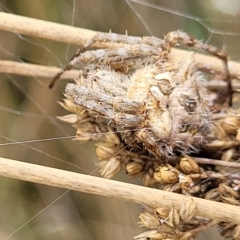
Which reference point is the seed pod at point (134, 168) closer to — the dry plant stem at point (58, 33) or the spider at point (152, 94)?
the spider at point (152, 94)

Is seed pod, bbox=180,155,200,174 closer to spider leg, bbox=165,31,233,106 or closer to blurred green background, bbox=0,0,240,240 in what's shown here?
spider leg, bbox=165,31,233,106

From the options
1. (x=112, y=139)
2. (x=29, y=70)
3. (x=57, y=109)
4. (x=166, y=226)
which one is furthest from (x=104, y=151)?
(x=57, y=109)

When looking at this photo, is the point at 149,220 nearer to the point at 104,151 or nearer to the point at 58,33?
the point at 104,151

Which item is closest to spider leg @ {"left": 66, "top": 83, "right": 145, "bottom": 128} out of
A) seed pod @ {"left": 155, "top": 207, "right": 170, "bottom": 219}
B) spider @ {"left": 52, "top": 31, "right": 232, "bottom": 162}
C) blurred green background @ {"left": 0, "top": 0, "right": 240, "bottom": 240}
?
spider @ {"left": 52, "top": 31, "right": 232, "bottom": 162}

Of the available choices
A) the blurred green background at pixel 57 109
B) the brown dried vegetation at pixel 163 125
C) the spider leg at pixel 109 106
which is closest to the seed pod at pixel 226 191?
the brown dried vegetation at pixel 163 125

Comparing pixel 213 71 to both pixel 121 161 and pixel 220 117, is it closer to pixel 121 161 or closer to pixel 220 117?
pixel 220 117

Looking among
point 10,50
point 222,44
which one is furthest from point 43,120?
point 222,44
